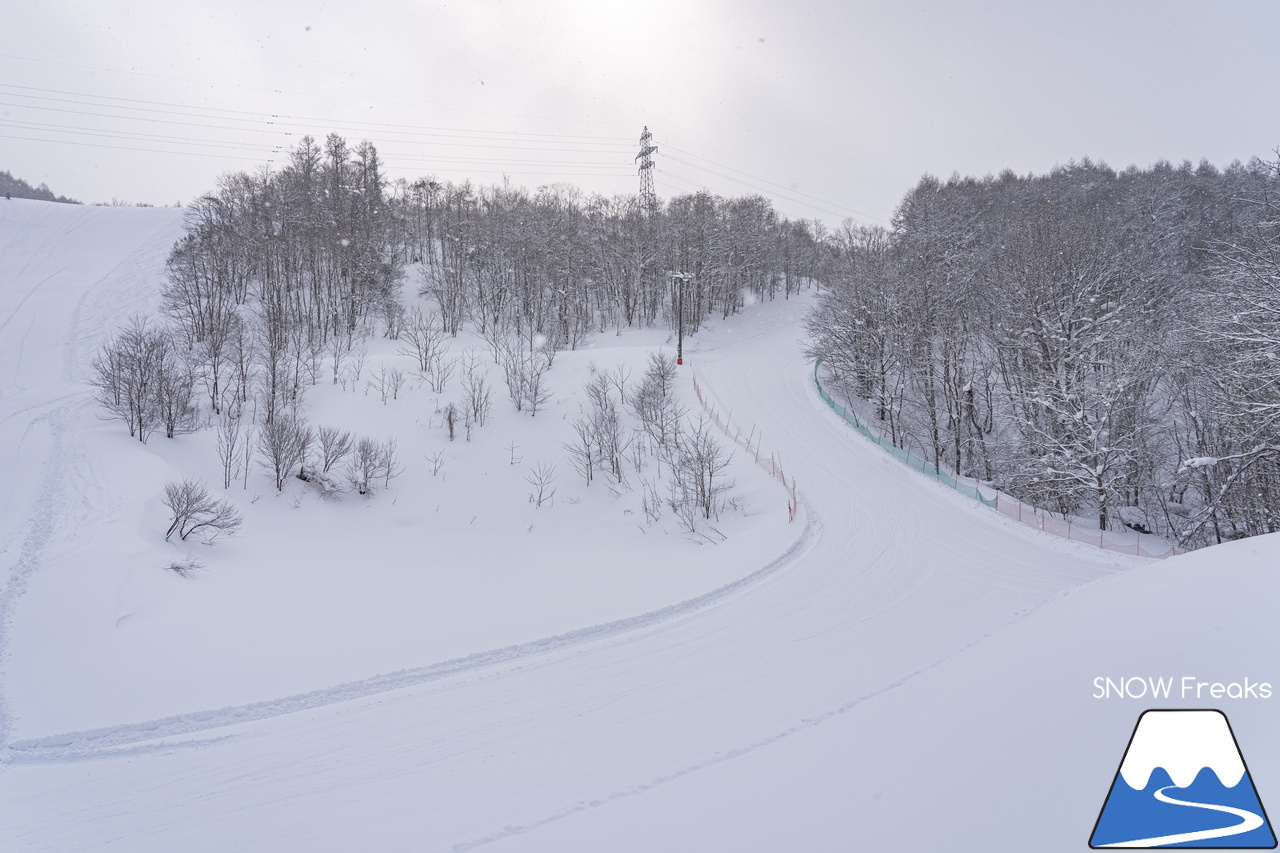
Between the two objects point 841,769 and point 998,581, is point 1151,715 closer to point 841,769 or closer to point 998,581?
point 841,769

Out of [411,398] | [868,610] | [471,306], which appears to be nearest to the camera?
[868,610]

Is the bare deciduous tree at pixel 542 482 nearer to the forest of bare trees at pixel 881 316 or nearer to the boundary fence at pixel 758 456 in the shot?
the forest of bare trees at pixel 881 316

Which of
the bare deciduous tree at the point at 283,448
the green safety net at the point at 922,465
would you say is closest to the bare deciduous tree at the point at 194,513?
the bare deciduous tree at the point at 283,448

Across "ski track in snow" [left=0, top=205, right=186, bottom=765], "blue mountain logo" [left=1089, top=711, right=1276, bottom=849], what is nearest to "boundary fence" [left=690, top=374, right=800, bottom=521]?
"blue mountain logo" [left=1089, top=711, right=1276, bottom=849]

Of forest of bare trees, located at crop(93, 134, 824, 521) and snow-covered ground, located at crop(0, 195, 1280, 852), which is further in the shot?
forest of bare trees, located at crop(93, 134, 824, 521)

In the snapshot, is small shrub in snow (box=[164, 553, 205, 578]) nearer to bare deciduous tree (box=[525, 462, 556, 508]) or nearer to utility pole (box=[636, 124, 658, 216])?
bare deciduous tree (box=[525, 462, 556, 508])

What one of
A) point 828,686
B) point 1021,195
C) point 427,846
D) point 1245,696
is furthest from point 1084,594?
point 1021,195
